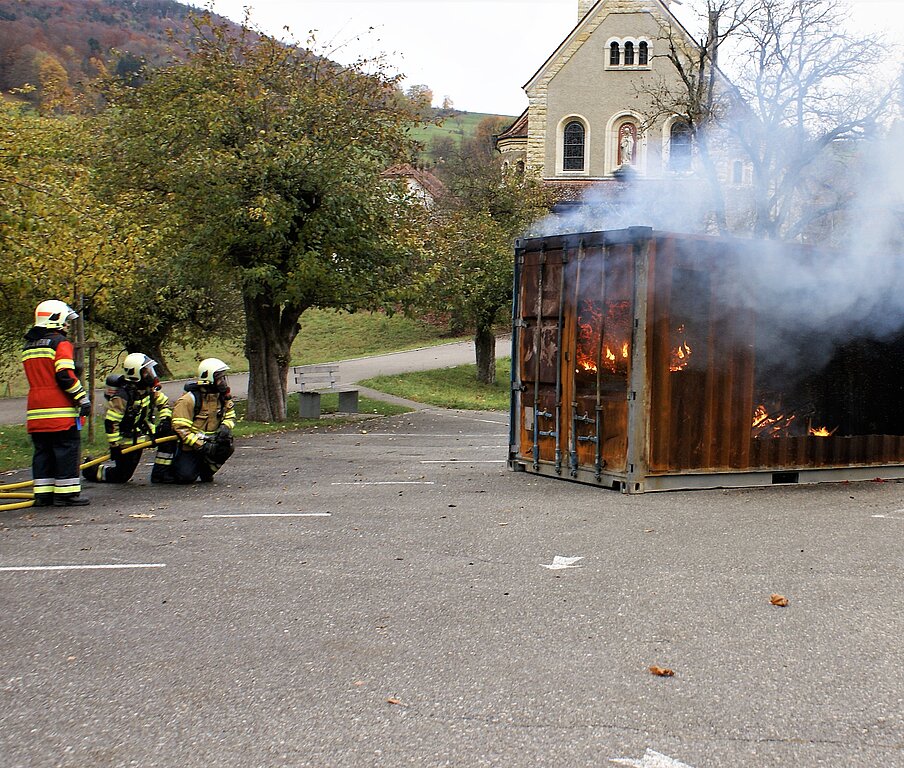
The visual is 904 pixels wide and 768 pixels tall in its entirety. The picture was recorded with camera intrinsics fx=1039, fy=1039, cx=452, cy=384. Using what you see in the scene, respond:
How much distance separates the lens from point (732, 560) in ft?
24.8

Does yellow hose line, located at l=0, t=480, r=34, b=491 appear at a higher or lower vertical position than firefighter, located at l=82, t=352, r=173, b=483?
lower

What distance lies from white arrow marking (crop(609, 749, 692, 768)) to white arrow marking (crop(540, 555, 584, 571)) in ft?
10.4

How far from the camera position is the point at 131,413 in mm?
11945

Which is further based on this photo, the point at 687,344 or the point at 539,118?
the point at 539,118

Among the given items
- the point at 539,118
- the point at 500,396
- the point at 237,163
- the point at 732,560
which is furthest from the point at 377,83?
the point at 539,118

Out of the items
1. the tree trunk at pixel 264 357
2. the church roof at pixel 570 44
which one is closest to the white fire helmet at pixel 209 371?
the tree trunk at pixel 264 357

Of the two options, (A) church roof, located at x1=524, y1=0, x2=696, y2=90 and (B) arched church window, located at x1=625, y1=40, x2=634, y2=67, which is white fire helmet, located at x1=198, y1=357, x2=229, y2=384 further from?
(B) arched church window, located at x1=625, y1=40, x2=634, y2=67

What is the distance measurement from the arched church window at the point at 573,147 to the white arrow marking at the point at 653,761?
164ft

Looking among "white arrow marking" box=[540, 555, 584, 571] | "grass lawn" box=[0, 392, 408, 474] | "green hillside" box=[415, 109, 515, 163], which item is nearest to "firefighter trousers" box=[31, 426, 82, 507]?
"grass lawn" box=[0, 392, 408, 474]

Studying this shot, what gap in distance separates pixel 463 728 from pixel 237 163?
1677 cm

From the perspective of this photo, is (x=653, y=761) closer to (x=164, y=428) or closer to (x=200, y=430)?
(x=200, y=430)

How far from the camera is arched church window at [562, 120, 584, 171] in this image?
52.3 metres

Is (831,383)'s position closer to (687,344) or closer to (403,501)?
(687,344)

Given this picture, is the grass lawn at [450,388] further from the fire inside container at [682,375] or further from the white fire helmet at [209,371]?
the white fire helmet at [209,371]
